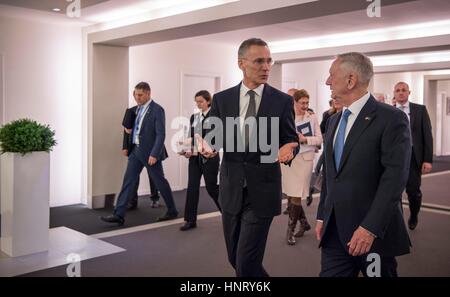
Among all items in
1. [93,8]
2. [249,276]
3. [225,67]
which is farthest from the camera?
[225,67]

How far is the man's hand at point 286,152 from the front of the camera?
8.75 ft

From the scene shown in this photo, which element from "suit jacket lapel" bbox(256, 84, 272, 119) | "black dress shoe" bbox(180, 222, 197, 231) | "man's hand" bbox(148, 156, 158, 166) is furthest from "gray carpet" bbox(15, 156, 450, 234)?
"suit jacket lapel" bbox(256, 84, 272, 119)

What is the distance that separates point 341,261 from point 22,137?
3.19 metres

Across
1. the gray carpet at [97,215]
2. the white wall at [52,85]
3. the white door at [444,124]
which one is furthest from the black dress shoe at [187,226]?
the white door at [444,124]

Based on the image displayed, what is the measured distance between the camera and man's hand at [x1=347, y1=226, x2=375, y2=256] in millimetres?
2131

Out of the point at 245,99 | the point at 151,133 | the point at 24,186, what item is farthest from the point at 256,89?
the point at 151,133

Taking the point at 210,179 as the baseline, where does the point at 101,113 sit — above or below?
above

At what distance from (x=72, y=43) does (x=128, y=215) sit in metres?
2.72

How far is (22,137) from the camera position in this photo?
14.1 feet

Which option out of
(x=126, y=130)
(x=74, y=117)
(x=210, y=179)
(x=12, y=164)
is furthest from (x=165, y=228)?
(x=74, y=117)

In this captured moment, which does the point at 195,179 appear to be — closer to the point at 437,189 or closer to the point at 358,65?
the point at 358,65

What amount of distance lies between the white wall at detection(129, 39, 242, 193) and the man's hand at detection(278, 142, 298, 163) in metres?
5.51

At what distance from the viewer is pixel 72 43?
707 centimetres

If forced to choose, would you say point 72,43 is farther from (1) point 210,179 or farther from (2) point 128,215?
(1) point 210,179
